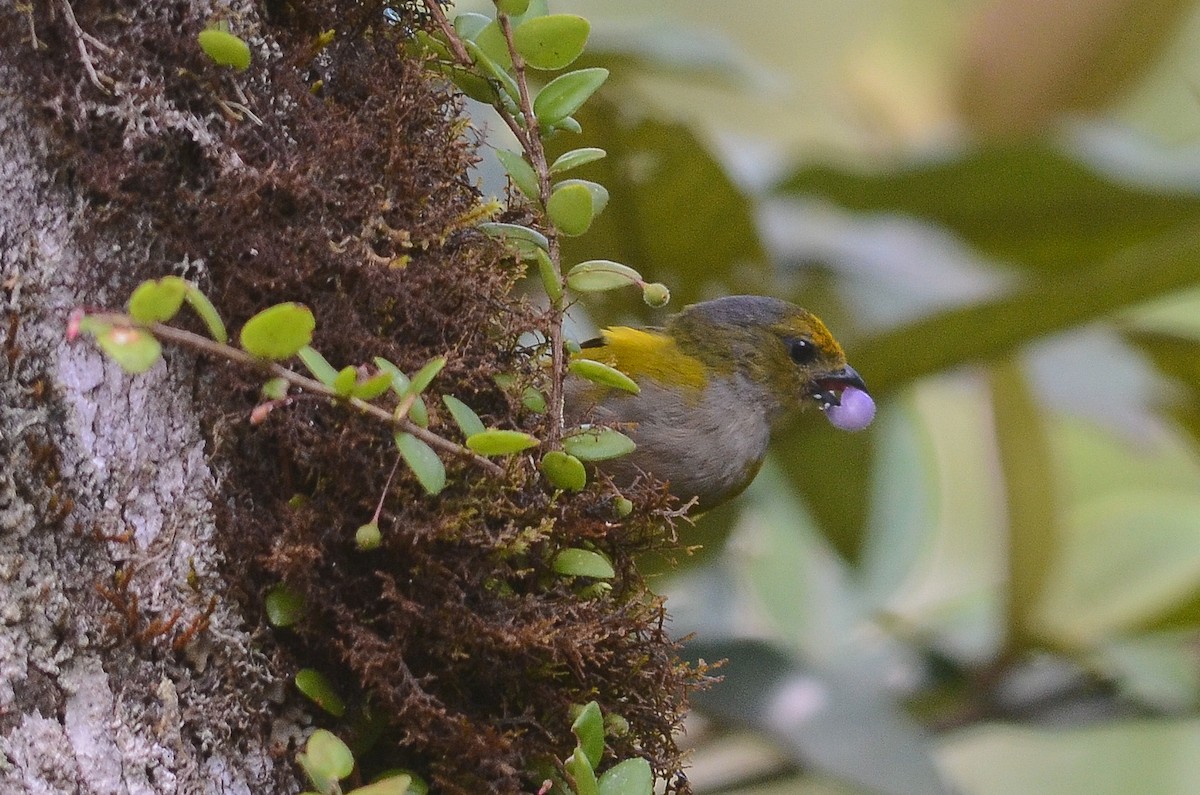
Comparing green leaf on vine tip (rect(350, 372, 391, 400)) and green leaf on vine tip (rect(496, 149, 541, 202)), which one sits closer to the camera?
green leaf on vine tip (rect(350, 372, 391, 400))

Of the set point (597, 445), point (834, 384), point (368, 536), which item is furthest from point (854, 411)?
point (368, 536)

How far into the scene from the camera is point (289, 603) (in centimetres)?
111

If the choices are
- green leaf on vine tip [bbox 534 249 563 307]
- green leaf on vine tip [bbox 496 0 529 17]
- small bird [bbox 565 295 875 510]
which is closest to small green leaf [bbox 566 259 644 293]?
green leaf on vine tip [bbox 534 249 563 307]

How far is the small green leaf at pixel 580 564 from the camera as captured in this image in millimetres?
1188

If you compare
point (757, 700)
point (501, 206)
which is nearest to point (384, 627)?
point (501, 206)

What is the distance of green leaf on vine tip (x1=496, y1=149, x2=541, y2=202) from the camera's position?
1.19m

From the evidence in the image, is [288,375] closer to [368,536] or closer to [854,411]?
[368,536]

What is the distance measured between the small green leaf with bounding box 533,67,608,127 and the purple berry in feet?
3.40

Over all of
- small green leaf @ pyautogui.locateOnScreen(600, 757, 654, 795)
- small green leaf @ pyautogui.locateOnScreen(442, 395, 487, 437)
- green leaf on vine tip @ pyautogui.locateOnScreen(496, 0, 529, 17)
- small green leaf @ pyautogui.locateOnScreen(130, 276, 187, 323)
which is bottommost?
small green leaf @ pyautogui.locateOnScreen(600, 757, 654, 795)

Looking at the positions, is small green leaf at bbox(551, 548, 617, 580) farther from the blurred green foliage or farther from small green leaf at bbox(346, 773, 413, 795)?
the blurred green foliage

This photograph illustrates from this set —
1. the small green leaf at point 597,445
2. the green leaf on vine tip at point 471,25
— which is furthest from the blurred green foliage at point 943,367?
the small green leaf at point 597,445

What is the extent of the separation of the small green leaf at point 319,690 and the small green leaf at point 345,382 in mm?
283

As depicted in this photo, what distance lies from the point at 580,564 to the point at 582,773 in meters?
0.22

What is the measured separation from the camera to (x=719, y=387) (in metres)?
2.28
